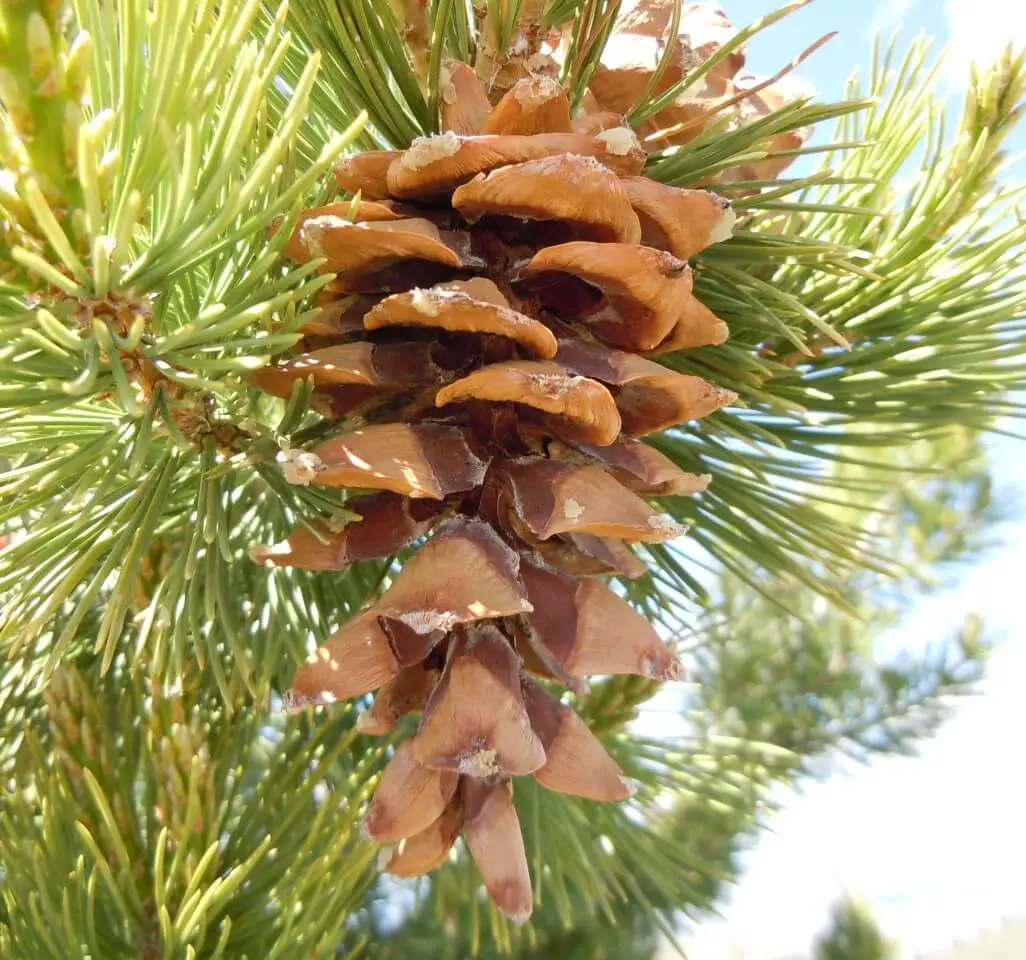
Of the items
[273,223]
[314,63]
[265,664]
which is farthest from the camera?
[265,664]

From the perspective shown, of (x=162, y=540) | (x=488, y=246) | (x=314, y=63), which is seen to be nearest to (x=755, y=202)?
(x=488, y=246)

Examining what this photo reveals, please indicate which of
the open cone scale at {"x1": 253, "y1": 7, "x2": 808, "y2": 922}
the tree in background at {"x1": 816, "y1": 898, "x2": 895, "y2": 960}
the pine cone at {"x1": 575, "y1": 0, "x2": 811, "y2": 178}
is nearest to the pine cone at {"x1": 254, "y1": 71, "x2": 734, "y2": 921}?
the open cone scale at {"x1": 253, "y1": 7, "x2": 808, "y2": 922}

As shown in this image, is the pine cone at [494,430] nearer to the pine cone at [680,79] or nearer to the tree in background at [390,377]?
the tree in background at [390,377]

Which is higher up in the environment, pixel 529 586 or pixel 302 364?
pixel 302 364

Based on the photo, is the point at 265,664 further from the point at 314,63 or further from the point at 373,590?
the point at 314,63

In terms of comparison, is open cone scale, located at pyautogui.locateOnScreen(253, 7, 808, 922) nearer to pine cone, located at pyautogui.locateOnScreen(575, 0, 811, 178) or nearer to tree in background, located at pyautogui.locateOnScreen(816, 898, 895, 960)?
pine cone, located at pyautogui.locateOnScreen(575, 0, 811, 178)

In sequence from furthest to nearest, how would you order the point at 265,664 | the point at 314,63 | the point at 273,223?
the point at 265,664 < the point at 273,223 < the point at 314,63

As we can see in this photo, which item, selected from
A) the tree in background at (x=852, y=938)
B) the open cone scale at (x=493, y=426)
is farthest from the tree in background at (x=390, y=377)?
the tree in background at (x=852, y=938)

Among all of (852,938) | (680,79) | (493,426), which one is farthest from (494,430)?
(852,938)
